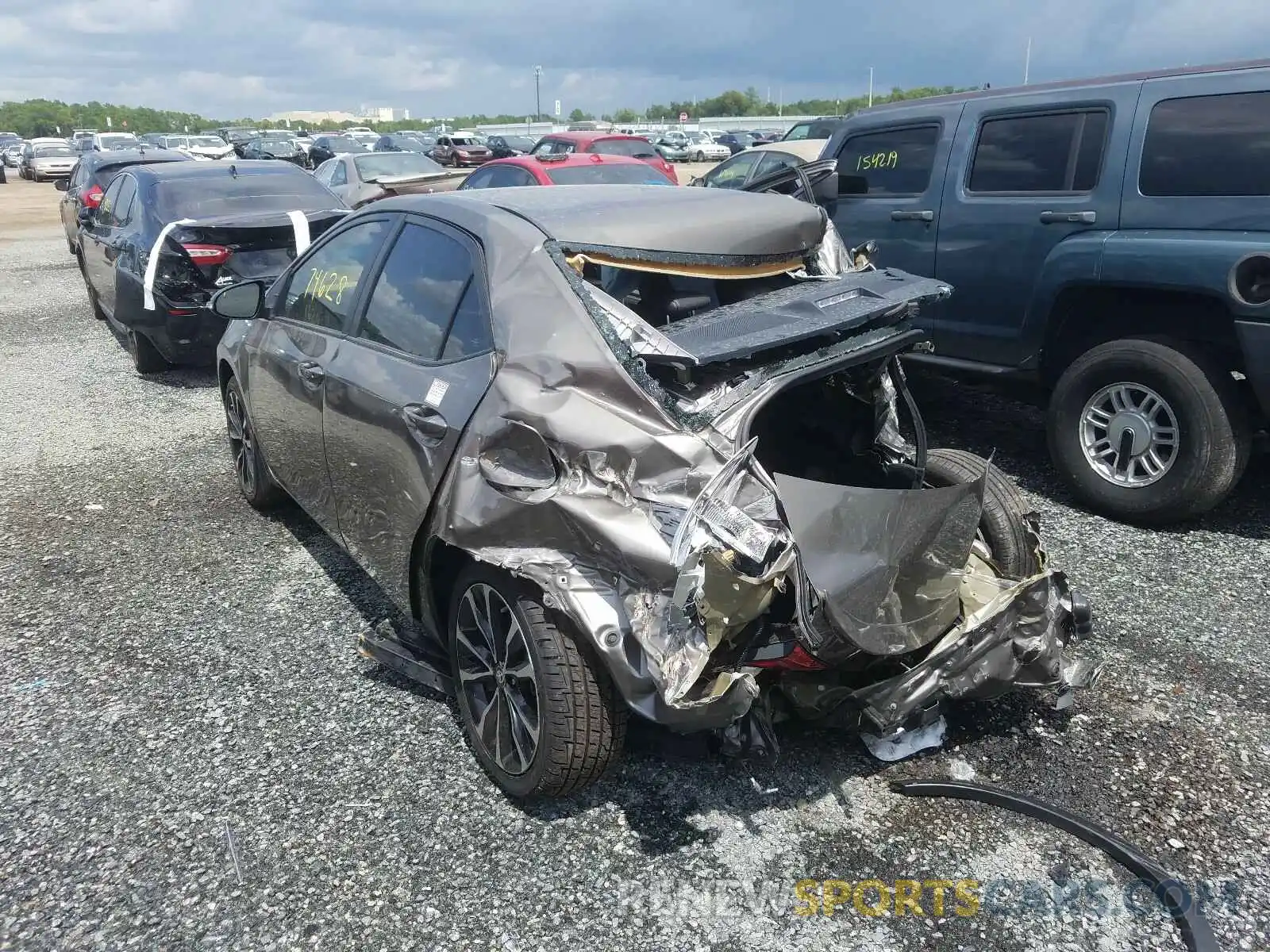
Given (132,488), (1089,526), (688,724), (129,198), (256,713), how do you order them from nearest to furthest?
(688,724) < (256,713) < (1089,526) < (132,488) < (129,198)

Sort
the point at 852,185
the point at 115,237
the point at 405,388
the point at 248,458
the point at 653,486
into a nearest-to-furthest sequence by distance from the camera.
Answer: the point at 653,486 < the point at 405,388 < the point at 248,458 < the point at 852,185 < the point at 115,237

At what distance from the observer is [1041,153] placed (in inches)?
214

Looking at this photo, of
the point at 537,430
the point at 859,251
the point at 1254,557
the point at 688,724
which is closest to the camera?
the point at 688,724

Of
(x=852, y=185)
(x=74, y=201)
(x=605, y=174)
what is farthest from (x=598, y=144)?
(x=852, y=185)

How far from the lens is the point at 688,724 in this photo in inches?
99.7

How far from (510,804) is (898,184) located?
483 centimetres

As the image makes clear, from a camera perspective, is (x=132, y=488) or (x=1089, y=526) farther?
(x=132, y=488)

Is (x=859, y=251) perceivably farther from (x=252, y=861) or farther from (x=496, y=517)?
(x=252, y=861)

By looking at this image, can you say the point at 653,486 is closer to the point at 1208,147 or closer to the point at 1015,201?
the point at 1208,147

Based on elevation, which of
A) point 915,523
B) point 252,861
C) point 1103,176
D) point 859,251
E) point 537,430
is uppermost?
point 1103,176

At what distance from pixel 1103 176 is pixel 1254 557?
2.10m

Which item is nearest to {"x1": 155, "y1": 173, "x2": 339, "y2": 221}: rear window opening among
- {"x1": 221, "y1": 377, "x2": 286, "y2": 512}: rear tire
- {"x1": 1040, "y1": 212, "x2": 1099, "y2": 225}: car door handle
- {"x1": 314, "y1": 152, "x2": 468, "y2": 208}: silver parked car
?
{"x1": 221, "y1": 377, "x2": 286, "y2": 512}: rear tire

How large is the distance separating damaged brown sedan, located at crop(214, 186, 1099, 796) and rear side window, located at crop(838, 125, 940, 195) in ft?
8.43

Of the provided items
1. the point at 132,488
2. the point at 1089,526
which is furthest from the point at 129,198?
the point at 1089,526
